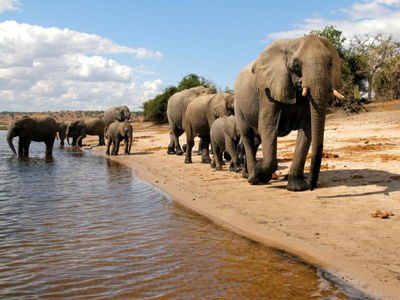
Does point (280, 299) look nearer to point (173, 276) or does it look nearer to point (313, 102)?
point (173, 276)

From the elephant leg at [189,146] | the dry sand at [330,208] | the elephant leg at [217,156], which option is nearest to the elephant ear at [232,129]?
the elephant leg at [217,156]

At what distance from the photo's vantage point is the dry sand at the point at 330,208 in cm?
432

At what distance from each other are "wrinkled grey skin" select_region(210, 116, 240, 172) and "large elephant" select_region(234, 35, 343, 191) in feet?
5.41

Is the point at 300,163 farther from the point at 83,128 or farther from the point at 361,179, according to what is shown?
the point at 83,128

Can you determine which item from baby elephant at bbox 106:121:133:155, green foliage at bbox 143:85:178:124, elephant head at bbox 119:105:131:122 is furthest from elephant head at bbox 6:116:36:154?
green foliage at bbox 143:85:178:124

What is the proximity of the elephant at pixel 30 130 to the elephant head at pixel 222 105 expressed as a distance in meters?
10.1

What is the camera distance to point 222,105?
12.7m

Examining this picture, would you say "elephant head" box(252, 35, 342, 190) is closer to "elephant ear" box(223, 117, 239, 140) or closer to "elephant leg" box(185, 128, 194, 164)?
"elephant ear" box(223, 117, 239, 140)

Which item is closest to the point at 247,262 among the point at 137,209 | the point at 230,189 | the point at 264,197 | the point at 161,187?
the point at 264,197

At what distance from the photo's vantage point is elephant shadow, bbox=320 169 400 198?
6.95 metres

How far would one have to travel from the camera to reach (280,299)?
12.1ft

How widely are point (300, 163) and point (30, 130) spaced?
49.3ft

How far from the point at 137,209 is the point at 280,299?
4.33 metres

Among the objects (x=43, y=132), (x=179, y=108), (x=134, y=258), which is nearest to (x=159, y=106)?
(x=43, y=132)
